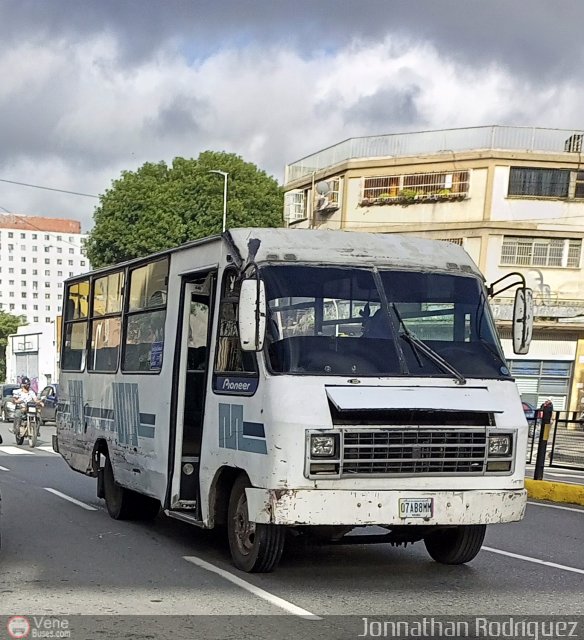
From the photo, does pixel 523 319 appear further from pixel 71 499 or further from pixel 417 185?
pixel 417 185

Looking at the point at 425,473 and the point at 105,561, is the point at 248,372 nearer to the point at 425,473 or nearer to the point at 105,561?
the point at 425,473

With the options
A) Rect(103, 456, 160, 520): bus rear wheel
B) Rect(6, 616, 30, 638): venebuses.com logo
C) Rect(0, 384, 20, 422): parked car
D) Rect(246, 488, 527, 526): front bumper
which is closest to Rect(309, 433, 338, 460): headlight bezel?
Rect(246, 488, 527, 526): front bumper

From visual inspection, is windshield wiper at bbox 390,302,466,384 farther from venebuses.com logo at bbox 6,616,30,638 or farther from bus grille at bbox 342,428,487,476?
venebuses.com logo at bbox 6,616,30,638

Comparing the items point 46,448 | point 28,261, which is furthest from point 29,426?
point 28,261

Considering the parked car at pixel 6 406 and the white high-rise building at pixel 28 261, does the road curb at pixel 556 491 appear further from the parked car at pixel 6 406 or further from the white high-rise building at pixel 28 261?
the white high-rise building at pixel 28 261

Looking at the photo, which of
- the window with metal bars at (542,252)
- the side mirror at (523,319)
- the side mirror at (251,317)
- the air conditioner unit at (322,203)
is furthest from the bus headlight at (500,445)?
the air conditioner unit at (322,203)

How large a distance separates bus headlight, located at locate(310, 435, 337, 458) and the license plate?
2.13 feet

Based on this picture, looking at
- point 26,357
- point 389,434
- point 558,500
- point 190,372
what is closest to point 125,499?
point 190,372

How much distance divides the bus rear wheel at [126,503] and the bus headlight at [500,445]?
15.1 feet

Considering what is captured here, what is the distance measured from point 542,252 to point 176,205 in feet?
67.8

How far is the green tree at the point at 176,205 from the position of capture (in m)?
52.7

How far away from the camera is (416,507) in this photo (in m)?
7.44

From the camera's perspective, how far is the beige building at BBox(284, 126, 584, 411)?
4034 centimetres

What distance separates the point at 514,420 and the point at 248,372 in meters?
2.12
